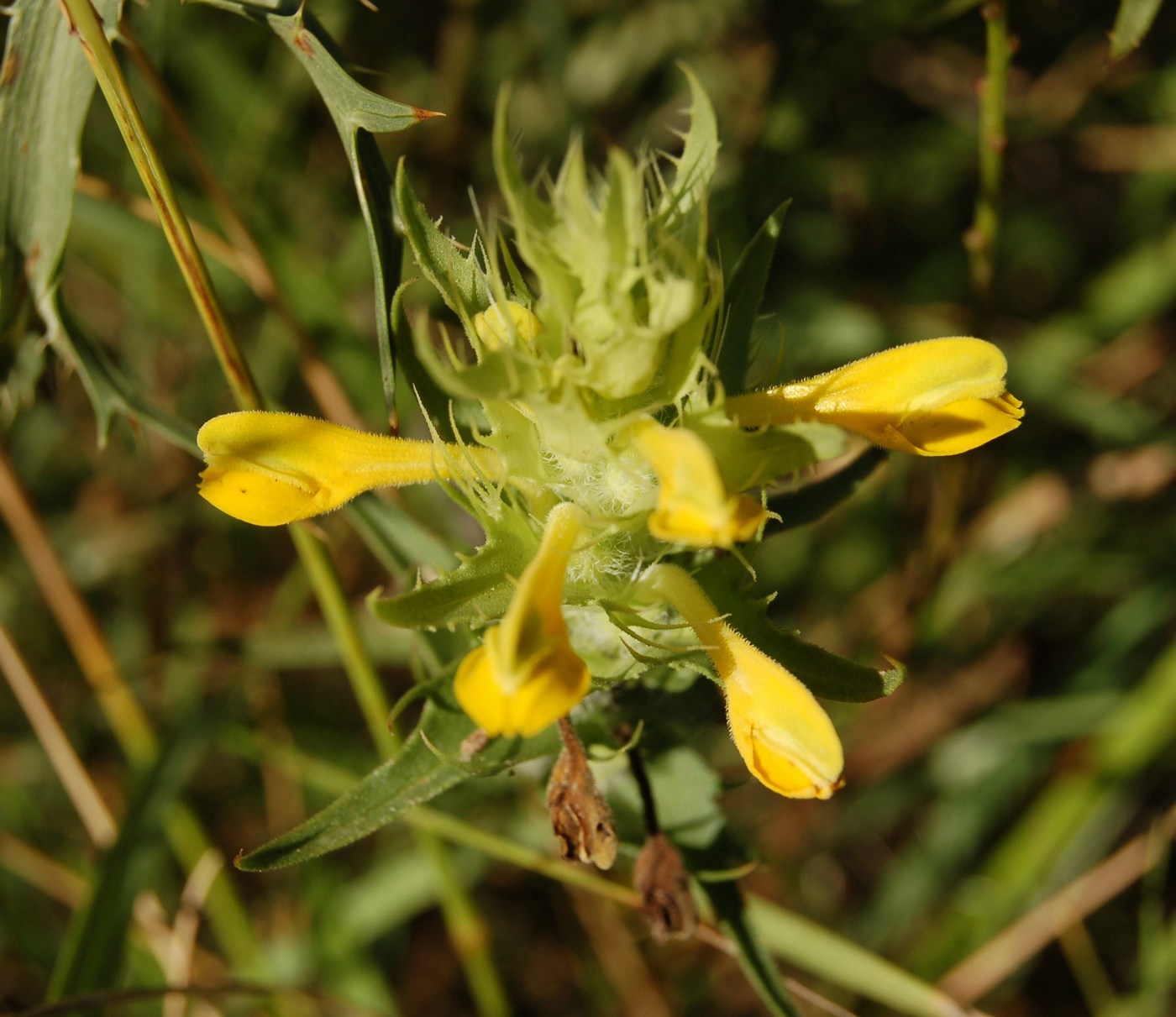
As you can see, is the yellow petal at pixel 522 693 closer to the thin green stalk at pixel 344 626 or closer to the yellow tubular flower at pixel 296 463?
the yellow tubular flower at pixel 296 463

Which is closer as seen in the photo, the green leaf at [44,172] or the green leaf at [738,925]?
the green leaf at [738,925]

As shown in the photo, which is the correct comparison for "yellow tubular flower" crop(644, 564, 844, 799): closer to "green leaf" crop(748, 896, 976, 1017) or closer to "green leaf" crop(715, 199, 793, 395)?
"green leaf" crop(715, 199, 793, 395)

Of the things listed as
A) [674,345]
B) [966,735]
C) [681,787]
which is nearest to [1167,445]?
[966,735]

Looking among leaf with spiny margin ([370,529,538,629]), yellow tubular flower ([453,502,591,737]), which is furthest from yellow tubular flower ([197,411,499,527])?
yellow tubular flower ([453,502,591,737])

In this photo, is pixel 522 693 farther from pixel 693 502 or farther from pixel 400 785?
pixel 400 785

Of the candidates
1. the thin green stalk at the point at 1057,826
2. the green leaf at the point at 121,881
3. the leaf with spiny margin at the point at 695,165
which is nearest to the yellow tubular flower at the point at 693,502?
the leaf with spiny margin at the point at 695,165

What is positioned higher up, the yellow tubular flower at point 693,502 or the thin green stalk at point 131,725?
the yellow tubular flower at point 693,502

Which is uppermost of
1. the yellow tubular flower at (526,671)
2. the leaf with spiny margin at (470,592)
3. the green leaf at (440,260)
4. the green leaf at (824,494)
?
the green leaf at (440,260)
